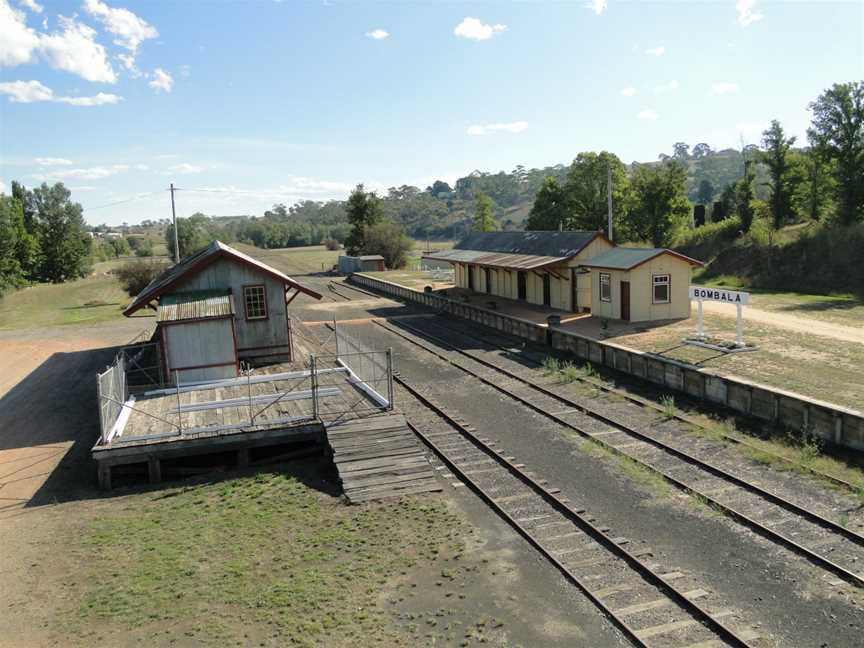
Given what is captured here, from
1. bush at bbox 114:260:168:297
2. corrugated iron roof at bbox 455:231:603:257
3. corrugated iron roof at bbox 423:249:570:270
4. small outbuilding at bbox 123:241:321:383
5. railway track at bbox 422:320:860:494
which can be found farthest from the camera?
bush at bbox 114:260:168:297

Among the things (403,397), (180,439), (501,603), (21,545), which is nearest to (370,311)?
(403,397)

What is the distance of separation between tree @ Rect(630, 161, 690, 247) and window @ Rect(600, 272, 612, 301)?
81.9 feet

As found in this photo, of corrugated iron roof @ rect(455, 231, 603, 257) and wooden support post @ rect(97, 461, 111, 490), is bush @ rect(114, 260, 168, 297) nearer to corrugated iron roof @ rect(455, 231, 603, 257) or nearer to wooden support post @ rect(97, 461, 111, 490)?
corrugated iron roof @ rect(455, 231, 603, 257)

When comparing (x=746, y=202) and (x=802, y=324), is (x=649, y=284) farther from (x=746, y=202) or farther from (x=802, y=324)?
(x=746, y=202)

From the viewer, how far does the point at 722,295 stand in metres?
23.9

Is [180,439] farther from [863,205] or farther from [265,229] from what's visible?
[265,229]

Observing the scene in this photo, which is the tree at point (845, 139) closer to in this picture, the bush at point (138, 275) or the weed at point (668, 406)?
the weed at point (668, 406)

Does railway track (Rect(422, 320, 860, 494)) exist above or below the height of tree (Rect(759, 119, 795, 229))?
below

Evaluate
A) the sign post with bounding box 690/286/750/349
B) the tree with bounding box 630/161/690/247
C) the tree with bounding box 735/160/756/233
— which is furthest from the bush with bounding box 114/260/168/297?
the tree with bounding box 735/160/756/233

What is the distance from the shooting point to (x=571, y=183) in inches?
2447

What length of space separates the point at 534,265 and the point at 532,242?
615 cm

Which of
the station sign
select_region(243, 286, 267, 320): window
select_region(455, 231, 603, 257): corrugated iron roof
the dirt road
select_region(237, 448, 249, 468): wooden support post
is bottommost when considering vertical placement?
select_region(237, 448, 249, 468): wooden support post

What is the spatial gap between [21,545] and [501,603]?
30.4ft

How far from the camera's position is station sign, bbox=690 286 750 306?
23.1 metres
